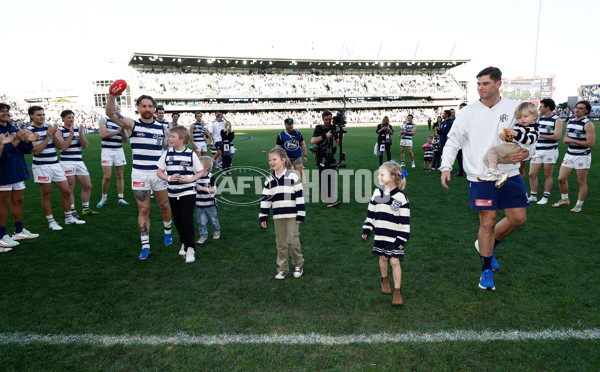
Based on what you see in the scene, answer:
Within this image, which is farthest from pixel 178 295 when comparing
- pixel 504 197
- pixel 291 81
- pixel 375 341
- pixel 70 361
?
pixel 291 81

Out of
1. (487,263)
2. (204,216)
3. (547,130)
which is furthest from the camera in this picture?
(547,130)

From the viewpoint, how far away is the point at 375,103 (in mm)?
73188

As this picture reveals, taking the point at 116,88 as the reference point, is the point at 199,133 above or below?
below

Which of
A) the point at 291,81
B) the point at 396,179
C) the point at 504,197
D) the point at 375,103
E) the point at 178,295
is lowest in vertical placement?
the point at 178,295

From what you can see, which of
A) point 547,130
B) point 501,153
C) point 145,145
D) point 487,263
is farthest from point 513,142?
point 547,130

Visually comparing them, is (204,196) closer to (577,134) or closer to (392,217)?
(392,217)

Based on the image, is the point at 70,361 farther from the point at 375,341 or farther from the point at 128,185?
the point at 128,185

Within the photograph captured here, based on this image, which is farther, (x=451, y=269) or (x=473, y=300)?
(x=451, y=269)

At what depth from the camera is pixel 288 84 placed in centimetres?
7081

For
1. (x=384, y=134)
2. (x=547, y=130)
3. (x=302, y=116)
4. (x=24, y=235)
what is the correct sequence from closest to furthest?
(x=24, y=235)
(x=547, y=130)
(x=384, y=134)
(x=302, y=116)

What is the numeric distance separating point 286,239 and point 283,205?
48 cm

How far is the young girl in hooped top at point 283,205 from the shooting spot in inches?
174

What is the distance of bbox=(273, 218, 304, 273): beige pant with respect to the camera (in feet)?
14.8

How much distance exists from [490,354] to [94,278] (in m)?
4.54
